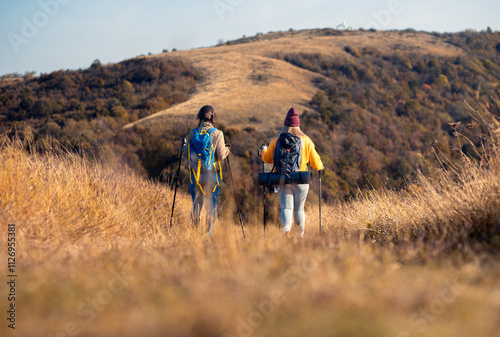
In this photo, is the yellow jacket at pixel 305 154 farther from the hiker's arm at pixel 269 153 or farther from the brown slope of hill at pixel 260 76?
the brown slope of hill at pixel 260 76

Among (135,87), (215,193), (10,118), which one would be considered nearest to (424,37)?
(135,87)

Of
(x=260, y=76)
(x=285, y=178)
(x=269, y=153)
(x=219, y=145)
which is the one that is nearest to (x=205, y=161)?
(x=219, y=145)

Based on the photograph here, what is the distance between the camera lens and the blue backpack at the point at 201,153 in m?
6.54

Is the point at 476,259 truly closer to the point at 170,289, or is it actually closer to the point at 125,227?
the point at 170,289

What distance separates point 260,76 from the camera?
4881 centimetres

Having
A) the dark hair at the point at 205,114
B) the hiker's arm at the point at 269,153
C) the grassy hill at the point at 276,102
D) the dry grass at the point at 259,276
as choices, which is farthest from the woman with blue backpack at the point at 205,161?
the grassy hill at the point at 276,102

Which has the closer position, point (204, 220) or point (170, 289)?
point (170, 289)

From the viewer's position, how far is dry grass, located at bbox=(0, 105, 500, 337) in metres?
2.60

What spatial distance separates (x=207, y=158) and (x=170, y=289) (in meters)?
3.61

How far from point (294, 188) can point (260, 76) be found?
143 ft

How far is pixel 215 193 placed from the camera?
266 inches

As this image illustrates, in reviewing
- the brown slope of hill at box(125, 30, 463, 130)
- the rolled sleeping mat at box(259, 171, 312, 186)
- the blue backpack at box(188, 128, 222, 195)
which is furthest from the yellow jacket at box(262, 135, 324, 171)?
the brown slope of hill at box(125, 30, 463, 130)

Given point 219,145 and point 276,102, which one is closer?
point 219,145

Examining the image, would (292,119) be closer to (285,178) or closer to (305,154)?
(305,154)
